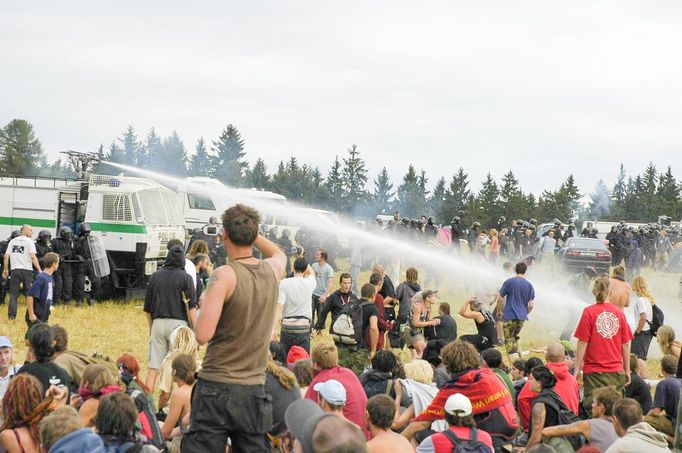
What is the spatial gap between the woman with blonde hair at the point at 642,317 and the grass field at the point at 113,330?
2.07m

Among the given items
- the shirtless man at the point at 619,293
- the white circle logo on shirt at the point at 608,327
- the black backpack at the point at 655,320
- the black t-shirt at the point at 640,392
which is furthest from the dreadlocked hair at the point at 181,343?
the black backpack at the point at 655,320

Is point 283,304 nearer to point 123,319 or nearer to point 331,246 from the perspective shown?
point 123,319

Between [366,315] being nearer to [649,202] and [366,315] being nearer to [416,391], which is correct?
[416,391]

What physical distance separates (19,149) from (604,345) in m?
92.2

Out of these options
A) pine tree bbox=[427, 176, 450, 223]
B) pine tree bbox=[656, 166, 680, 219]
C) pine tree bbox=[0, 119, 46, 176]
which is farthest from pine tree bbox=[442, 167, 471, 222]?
pine tree bbox=[0, 119, 46, 176]

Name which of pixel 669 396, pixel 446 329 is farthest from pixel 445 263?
pixel 669 396

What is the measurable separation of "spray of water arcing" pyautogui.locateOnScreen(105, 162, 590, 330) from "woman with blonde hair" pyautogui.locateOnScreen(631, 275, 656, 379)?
638 cm

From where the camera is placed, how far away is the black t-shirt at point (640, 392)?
859 centimetres

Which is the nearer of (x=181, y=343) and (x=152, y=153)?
(x=181, y=343)

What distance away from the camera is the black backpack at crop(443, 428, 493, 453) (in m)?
5.31

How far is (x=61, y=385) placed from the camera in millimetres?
6273

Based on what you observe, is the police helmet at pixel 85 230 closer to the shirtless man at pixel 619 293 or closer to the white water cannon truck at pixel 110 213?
the white water cannon truck at pixel 110 213

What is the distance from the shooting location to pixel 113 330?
14445 mm

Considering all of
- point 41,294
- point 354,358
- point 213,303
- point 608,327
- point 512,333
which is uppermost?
point 213,303
